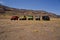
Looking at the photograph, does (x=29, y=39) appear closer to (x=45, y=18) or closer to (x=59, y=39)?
(x=59, y=39)

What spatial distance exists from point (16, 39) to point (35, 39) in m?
1.39

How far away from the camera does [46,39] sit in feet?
36.6

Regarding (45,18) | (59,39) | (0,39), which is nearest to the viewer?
(0,39)

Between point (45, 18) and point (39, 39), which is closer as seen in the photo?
point (39, 39)

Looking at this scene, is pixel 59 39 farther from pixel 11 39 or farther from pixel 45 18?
pixel 45 18

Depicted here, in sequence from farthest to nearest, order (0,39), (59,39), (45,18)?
(45,18) → (59,39) → (0,39)

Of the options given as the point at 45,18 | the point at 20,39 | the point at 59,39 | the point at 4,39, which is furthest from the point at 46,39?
the point at 45,18

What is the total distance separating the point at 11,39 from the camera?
431 inches

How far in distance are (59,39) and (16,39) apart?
10.7 feet

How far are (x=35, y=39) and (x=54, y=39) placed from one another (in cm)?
144

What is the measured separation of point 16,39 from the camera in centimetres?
1095

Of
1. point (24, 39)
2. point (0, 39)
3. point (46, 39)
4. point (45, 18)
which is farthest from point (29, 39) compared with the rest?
point (45, 18)

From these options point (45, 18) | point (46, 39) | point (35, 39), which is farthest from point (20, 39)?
point (45, 18)

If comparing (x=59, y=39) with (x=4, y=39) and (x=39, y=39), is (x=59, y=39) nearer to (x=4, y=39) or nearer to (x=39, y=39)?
(x=39, y=39)
